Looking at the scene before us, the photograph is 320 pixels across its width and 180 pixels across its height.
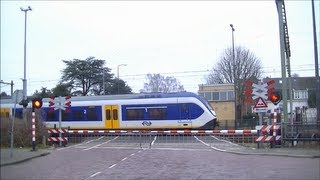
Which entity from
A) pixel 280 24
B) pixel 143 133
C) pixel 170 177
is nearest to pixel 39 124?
pixel 143 133

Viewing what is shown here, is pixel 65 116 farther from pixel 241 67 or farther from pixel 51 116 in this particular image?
pixel 241 67

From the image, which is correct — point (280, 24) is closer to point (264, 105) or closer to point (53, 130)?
point (264, 105)

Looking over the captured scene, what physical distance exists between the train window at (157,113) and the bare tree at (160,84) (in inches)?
2195

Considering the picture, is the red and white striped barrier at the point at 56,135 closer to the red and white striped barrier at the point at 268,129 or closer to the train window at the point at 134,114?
the train window at the point at 134,114

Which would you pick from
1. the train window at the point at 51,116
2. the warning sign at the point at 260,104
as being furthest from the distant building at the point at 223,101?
the warning sign at the point at 260,104

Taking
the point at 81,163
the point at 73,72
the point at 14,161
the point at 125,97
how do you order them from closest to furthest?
the point at 14,161, the point at 81,163, the point at 125,97, the point at 73,72

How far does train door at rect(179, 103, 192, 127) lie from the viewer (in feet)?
116

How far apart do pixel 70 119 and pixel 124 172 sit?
88.0 feet

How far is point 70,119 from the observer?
39.1m

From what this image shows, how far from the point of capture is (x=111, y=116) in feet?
123

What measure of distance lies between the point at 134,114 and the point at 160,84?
57.9 metres

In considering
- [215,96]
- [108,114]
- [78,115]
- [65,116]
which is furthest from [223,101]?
[65,116]

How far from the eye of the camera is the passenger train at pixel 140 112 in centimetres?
3550

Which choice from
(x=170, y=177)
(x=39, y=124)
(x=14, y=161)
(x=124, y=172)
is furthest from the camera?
(x=39, y=124)
